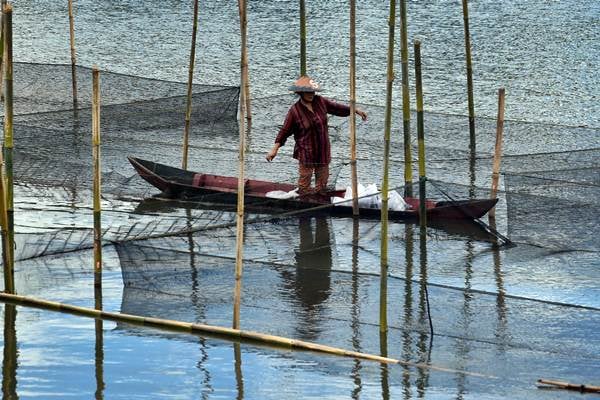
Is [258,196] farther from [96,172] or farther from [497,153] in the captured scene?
[96,172]

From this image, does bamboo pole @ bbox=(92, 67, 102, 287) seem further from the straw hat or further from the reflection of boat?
the straw hat

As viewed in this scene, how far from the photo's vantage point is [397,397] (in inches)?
241

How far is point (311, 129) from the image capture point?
9.61 metres

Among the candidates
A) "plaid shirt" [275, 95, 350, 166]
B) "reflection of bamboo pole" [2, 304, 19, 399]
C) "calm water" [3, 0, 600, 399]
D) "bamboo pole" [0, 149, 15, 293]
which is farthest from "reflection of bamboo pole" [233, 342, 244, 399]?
"plaid shirt" [275, 95, 350, 166]

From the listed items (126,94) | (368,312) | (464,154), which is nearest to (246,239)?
(368,312)

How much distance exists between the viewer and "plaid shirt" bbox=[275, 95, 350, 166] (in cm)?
960

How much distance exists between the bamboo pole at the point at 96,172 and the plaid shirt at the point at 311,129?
237 centimetres

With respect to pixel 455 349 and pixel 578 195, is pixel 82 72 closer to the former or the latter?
pixel 578 195

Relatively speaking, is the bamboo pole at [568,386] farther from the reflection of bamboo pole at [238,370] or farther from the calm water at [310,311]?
the reflection of bamboo pole at [238,370]

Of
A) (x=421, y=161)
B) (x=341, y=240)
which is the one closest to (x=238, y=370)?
(x=421, y=161)

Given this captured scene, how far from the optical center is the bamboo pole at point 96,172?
22.9ft

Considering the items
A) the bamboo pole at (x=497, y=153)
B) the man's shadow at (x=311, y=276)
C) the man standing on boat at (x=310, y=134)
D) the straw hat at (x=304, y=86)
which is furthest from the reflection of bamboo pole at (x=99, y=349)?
the bamboo pole at (x=497, y=153)

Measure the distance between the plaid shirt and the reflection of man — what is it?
566 mm

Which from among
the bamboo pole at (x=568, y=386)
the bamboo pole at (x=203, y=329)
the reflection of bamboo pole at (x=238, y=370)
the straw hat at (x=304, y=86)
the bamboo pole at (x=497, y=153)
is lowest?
the reflection of bamboo pole at (x=238, y=370)
